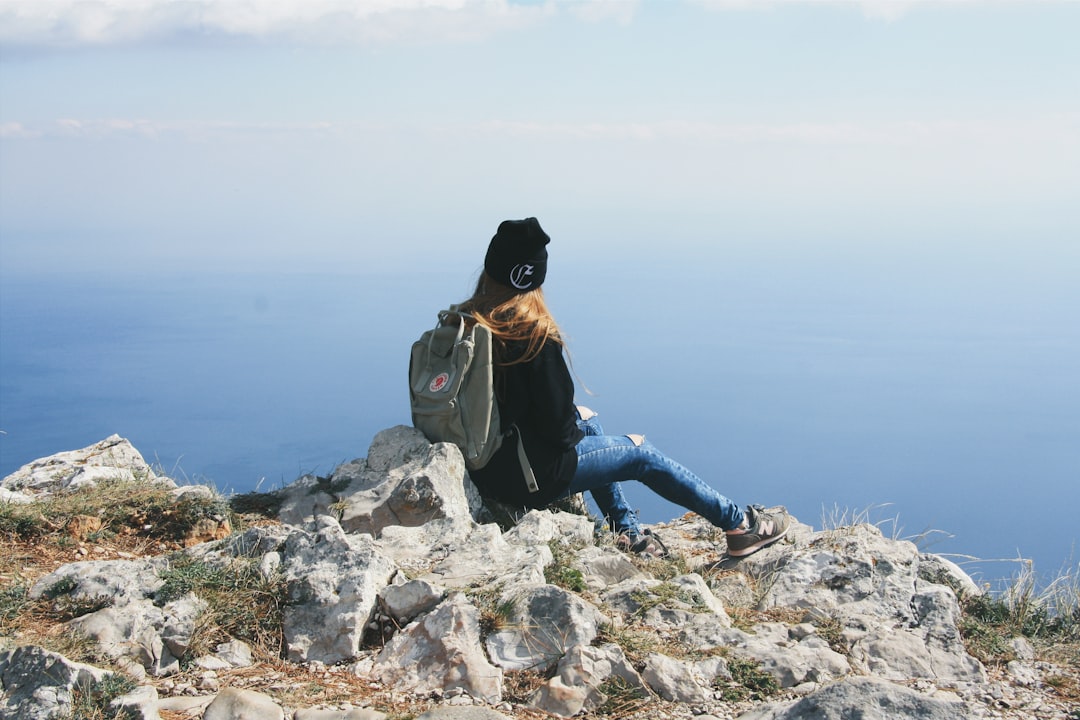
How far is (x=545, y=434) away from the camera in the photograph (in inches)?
249

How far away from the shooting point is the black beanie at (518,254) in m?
6.20

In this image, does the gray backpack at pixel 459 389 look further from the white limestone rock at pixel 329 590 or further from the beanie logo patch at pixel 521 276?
the white limestone rock at pixel 329 590

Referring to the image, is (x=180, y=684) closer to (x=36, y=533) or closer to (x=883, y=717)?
(x=36, y=533)

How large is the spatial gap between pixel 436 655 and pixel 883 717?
7.03 ft

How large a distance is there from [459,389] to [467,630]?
6.90 feet

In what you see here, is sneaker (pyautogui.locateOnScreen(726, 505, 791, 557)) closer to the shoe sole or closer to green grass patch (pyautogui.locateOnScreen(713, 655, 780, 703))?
the shoe sole

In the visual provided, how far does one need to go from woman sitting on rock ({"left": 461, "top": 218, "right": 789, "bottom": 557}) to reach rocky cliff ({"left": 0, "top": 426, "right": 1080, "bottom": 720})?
0.43 metres

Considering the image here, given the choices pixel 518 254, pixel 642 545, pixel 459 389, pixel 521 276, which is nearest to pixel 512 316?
pixel 521 276

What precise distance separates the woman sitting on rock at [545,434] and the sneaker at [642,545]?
0.01 m

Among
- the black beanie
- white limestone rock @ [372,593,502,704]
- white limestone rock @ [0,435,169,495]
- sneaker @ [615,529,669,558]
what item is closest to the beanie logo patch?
the black beanie

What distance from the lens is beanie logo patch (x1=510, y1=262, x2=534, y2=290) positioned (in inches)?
246

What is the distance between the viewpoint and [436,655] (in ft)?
14.8

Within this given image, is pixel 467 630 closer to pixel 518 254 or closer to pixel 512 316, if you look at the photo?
pixel 512 316

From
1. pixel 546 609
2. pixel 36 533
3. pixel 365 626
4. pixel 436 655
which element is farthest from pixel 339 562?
pixel 36 533
